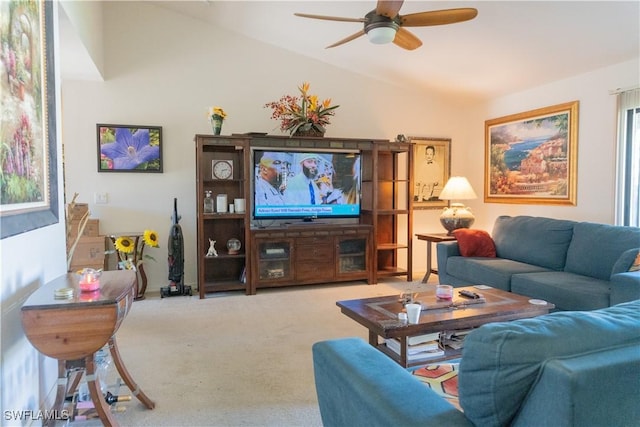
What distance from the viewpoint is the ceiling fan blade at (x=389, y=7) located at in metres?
2.38

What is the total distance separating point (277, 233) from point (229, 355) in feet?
6.39

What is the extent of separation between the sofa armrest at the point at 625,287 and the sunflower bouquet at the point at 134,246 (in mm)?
4149

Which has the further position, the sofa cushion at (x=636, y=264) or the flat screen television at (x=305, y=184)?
the flat screen television at (x=305, y=184)

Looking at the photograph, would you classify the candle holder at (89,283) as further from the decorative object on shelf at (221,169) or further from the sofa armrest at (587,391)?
the decorative object on shelf at (221,169)

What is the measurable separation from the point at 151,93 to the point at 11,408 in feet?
12.3

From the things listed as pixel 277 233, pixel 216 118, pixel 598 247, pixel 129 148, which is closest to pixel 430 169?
pixel 277 233

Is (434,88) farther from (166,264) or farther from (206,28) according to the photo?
(166,264)

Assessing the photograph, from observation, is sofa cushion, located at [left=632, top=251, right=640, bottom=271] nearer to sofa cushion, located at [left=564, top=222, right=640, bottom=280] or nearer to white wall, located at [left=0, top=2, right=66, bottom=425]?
sofa cushion, located at [left=564, top=222, right=640, bottom=280]

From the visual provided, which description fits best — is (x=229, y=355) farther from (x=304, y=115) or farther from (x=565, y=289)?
(x=304, y=115)

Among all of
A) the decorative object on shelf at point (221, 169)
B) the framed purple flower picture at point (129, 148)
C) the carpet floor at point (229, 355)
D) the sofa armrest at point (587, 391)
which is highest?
the framed purple flower picture at point (129, 148)

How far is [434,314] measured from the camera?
7.84 ft

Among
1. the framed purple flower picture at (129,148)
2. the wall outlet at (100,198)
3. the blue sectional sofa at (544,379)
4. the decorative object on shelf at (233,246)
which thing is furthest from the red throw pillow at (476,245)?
the wall outlet at (100,198)

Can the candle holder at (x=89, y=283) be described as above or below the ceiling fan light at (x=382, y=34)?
below

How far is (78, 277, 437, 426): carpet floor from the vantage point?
212 cm
